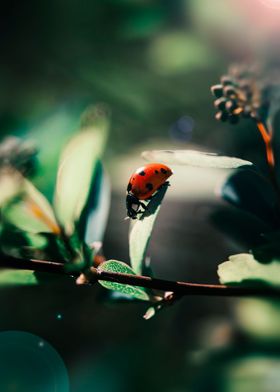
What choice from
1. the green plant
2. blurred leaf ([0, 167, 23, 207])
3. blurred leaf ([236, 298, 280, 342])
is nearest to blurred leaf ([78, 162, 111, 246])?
the green plant

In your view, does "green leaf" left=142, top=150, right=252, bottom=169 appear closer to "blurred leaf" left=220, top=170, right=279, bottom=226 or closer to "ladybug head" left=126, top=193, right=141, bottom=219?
"blurred leaf" left=220, top=170, right=279, bottom=226

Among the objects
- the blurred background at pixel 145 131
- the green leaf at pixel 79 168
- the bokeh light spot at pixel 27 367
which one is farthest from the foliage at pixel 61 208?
the bokeh light spot at pixel 27 367

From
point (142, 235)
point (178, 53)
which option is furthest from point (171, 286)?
point (178, 53)

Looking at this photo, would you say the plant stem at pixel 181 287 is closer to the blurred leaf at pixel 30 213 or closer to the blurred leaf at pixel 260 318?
the blurred leaf at pixel 30 213

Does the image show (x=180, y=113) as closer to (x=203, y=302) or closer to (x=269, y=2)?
(x=269, y=2)

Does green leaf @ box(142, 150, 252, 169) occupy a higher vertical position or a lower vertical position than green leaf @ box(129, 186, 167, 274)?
higher
